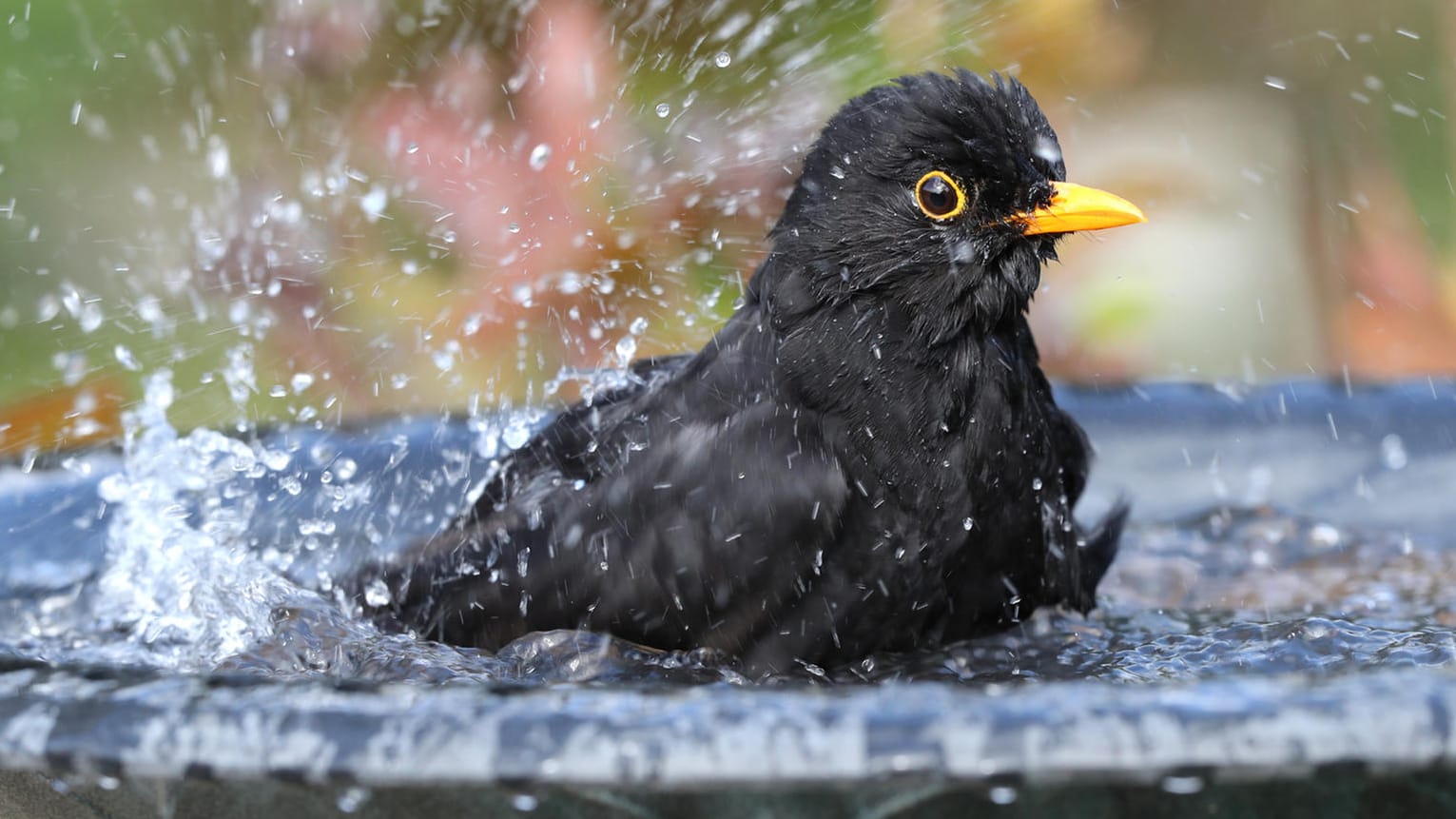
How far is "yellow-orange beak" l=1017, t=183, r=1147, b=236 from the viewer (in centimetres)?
283

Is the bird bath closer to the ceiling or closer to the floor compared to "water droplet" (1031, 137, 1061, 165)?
closer to the floor

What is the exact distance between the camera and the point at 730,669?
8.87 ft

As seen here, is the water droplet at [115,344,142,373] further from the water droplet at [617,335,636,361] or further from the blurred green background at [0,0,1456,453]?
the water droplet at [617,335,636,361]

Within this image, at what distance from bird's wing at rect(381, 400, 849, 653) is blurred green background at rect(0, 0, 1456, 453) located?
4.28 ft

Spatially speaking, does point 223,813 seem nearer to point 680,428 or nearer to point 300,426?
point 680,428

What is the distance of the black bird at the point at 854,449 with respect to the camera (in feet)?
8.78

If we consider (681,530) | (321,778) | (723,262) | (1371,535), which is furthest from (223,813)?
(723,262)

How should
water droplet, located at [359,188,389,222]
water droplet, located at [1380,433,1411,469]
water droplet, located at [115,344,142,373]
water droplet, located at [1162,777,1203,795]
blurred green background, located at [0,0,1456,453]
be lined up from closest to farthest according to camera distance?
1. water droplet, located at [1162,777,1203,795]
2. water droplet, located at [1380,433,1411,469]
3. blurred green background, located at [0,0,1456,453]
4. water droplet, located at [359,188,389,222]
5. water droplet, located at [115,344,142,373]

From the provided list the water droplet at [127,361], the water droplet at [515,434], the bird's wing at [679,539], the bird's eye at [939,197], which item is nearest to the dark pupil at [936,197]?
the bird's eye at [939,197]

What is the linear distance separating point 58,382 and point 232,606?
258cm

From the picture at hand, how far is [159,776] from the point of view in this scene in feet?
5.03

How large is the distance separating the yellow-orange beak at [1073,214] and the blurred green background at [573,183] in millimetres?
1558

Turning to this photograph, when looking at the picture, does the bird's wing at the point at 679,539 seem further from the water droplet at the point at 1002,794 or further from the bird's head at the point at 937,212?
the water droplet at the point at 1002,794

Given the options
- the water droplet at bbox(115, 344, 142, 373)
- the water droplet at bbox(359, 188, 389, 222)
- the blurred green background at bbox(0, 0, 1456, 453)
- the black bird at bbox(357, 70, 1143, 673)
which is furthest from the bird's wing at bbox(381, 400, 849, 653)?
the water droplet at bbox(115, 344, 142, 373)
